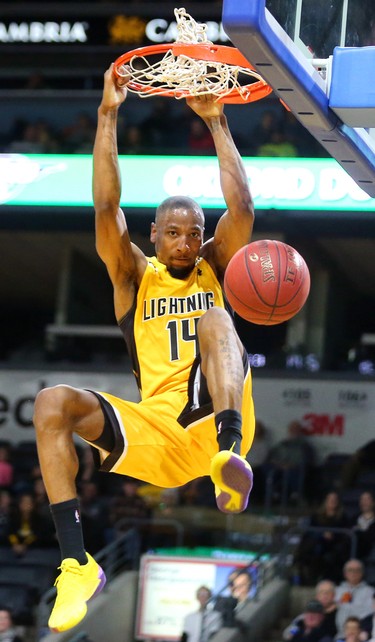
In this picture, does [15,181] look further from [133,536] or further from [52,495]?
[52,495]

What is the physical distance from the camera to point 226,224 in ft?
18.5

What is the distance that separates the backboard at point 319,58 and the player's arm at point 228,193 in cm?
52

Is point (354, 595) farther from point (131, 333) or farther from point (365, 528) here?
point (131, 333)

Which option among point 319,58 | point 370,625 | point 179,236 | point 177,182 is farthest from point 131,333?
point 177,182

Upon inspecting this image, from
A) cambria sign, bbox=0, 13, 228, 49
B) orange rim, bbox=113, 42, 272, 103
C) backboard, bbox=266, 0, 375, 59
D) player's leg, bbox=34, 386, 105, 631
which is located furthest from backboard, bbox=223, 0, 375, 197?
cambria sign, bbox=0, 13, 228, 49

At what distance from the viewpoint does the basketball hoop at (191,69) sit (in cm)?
541

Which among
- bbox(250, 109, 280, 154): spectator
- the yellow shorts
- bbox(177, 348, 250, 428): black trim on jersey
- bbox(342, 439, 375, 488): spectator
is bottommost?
bbox(342, 439, 375, 488): spectator

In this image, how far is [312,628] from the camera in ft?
36.3

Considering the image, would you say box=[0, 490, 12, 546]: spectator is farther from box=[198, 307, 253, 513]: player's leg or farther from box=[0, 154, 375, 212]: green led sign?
box=[198, 307, 253, 513]: player's leg

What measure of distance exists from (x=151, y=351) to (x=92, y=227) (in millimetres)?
9588

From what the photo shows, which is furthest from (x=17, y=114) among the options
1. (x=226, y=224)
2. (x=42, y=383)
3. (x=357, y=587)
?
(x=226, y=224)

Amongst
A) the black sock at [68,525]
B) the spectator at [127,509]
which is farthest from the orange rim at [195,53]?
the spectator at [127,509]

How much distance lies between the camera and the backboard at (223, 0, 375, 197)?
4.23 m

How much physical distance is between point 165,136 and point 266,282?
10728 millimetres
